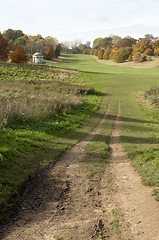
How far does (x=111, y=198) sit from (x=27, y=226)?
9.73ft

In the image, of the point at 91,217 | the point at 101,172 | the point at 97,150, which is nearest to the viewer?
the point at 91,217

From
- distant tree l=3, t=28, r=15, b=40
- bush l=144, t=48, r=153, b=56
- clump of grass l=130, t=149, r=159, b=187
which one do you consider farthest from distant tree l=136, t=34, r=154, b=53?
clump of grass l=130, t=149, r=159, b=187

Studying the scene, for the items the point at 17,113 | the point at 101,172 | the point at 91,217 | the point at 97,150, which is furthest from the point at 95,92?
the point at 91,217

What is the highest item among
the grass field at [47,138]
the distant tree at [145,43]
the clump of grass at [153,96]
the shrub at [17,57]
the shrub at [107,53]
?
the distant tree at [145,43]

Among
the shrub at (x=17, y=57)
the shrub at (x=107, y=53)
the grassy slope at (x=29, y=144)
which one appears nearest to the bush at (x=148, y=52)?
the shrub at (x=107, y=53)

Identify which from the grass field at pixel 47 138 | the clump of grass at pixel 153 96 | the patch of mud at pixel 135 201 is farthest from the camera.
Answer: the clump of grass at pixel 153 96

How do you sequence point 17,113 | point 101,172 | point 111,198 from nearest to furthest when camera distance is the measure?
point 111,198 → point 101,172 → point 17,113

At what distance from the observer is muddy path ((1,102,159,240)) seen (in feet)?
20.4

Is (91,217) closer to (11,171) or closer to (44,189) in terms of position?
(44,189)

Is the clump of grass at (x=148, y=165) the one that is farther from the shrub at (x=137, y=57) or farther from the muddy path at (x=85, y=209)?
the shrub at (x=137, y=57)

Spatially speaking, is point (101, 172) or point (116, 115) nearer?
point (101, 172)

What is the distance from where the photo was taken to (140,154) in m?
12.5

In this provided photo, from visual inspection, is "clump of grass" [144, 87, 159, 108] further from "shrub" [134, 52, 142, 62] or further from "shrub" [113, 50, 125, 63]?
"shrub" [113, 50, 125, 63]

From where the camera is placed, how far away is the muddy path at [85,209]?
6.22m
